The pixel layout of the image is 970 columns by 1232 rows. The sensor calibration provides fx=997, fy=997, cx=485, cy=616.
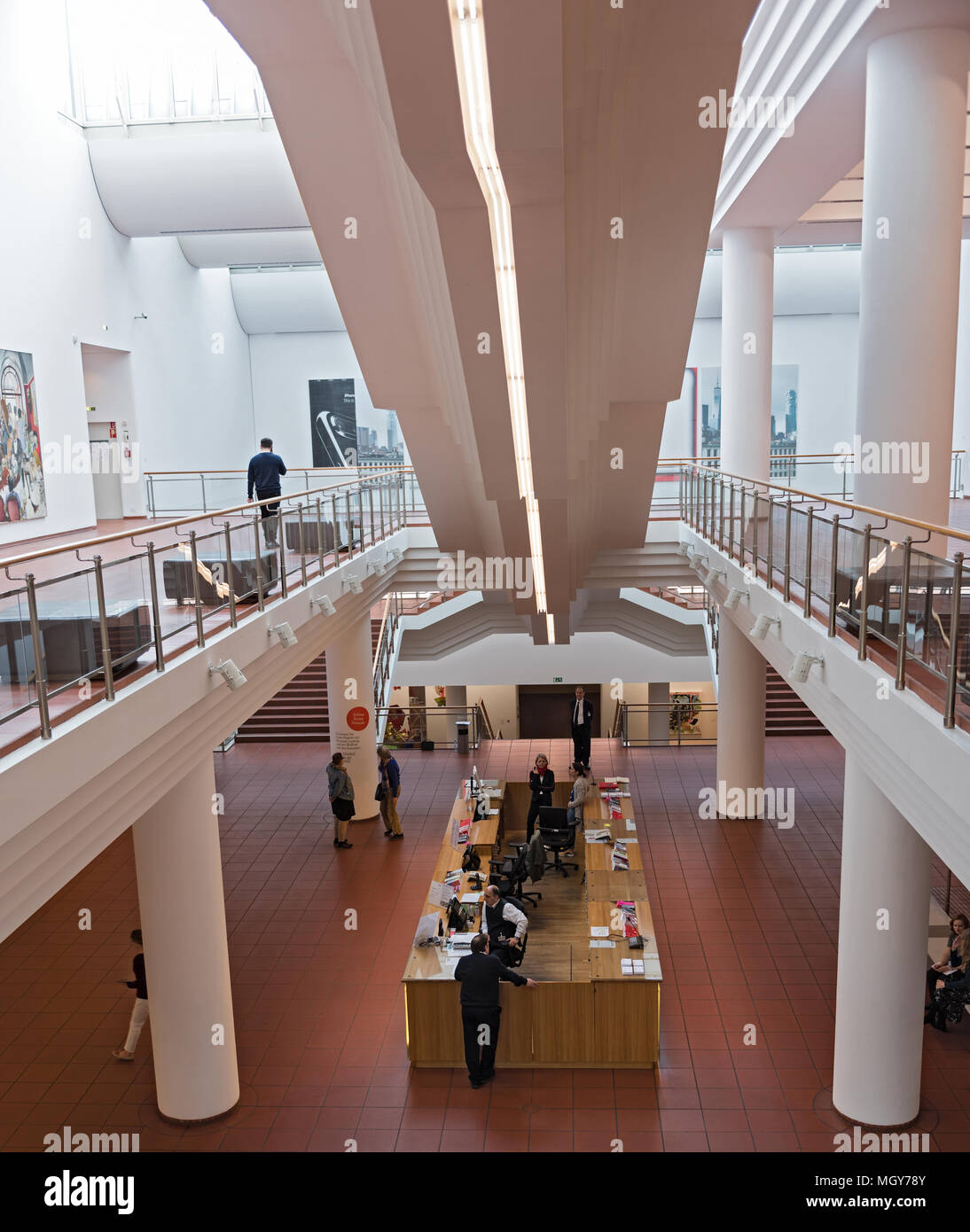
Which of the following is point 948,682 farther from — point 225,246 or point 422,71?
point 225,246

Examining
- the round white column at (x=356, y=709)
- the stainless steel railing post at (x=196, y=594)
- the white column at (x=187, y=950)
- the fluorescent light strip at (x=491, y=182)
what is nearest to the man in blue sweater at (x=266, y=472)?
the round white column at (x=356, y=709)

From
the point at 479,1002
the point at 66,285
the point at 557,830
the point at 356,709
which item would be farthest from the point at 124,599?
the point at 66,285

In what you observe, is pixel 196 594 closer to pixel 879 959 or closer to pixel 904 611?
pixel 904 611

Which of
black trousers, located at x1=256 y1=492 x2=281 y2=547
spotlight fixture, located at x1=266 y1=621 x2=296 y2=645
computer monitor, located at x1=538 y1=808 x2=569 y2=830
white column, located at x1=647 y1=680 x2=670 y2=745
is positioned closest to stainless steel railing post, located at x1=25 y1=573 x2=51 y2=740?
spotlight fixture, located at x1=266 y1=621 x2=296 y2=645

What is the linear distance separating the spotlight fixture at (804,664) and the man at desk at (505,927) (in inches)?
129

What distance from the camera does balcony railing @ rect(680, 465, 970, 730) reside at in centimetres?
428

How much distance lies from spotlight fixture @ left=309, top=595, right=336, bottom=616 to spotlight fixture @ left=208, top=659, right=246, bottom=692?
251 cm

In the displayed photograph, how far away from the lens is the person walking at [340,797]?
39.5 ft

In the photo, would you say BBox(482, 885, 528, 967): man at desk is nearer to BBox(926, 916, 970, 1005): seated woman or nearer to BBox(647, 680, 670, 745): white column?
BBox(926, 916, 970, 1005): seated woman

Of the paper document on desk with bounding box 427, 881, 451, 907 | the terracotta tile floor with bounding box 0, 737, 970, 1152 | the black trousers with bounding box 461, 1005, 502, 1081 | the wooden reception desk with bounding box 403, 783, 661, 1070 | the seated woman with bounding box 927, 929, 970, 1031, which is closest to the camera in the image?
the terracotta tile floor with bounding box 0, 737, 970, 1152

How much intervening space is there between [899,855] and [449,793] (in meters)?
8.69

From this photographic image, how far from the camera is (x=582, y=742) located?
14.9 meters

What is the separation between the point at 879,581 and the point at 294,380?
1863cm

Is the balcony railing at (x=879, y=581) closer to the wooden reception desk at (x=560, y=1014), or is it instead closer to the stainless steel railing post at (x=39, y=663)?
the wooden reception desk at (x=560, y=1014)
